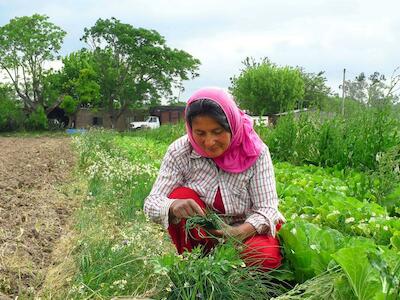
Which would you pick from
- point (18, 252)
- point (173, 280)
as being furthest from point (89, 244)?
point (173, 280)

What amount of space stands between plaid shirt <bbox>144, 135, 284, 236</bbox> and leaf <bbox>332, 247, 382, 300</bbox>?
31.9 inches

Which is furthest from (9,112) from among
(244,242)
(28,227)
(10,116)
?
(244,242)

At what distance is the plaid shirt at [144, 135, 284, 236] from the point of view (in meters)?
2.74

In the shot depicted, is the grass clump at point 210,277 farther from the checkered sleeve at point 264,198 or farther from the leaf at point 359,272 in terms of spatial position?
the leaf at point 359,272

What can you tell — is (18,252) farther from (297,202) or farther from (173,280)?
(297,202)

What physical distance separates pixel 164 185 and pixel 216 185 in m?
0.28

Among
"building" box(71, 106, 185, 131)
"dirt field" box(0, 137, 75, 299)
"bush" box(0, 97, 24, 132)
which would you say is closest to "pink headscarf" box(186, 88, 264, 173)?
"dirt field" box(0, 137, 75, 299)

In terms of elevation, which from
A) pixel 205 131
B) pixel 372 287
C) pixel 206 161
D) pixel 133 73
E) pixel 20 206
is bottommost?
pixel 20 206

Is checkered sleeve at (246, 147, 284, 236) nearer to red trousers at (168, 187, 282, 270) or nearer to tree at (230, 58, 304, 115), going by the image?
red trousers at (168, 187, 282, 270)

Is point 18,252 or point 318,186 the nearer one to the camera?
point 18,252

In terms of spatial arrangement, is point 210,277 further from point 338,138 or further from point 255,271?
point 338,138

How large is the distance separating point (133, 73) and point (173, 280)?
4589 cm

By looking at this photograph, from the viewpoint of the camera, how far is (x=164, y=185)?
285 cm

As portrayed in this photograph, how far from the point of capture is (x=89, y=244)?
334 centimetres
